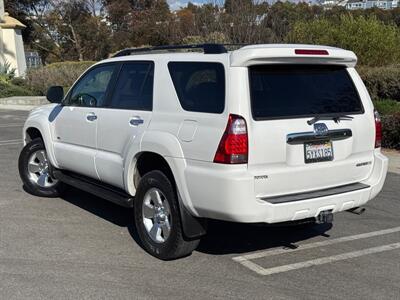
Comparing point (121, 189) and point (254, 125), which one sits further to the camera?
point (121, 189)

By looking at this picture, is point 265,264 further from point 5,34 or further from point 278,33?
point 5,34

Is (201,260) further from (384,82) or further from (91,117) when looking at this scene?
(384,82)

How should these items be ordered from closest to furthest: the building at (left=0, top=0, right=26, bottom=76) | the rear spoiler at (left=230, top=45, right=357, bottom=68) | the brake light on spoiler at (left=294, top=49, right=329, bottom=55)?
1. the rear spoiler at (left=230, top=45, right=357, bottom=68)
2. the brake light on spoiler at (left=294, top=49, right=329, bottom=55)
3. the building at (left=0, top=0, right=26, bottom=76)

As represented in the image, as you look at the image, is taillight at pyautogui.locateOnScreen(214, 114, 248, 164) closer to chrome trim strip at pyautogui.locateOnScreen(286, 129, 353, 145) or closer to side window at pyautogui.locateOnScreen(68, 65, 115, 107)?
chrome trim strip at pyautogui.locateOnScreen(286, 129, 353, 145)

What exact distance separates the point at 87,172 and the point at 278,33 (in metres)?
16.9

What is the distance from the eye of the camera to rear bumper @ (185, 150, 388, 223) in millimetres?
4406

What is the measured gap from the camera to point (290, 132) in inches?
181

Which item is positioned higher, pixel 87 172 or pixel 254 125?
pixel 254 125

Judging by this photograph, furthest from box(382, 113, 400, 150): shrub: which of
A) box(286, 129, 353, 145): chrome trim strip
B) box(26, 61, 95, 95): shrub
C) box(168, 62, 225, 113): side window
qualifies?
box(26, 61, 95, 95): shrub

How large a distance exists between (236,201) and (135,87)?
5.98ft

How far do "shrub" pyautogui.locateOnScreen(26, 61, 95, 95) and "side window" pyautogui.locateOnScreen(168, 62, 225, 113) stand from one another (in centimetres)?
2048

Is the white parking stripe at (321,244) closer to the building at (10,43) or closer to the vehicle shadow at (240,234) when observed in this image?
the vehicle shadow at (240,234)

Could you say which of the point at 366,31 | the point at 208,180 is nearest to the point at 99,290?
the point at 208,180

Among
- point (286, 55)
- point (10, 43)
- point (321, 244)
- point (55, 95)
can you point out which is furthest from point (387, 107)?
point (10, 43)
